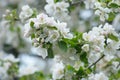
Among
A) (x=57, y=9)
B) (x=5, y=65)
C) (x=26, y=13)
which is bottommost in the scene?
(x=57, y=9)

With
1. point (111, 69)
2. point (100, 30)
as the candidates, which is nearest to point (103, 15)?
point (100, 30)

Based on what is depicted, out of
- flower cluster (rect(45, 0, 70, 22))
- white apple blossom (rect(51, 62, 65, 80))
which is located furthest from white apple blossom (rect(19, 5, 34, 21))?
white apple blossom (rect(51, 62, 65, 80))

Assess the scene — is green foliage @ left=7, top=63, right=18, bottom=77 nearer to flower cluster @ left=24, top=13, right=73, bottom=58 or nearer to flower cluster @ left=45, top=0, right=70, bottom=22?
flower cluster @ left=45, top=0, right=70, bottom=22

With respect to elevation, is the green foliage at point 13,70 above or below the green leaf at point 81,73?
above

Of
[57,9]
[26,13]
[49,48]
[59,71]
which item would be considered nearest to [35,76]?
[26,13]

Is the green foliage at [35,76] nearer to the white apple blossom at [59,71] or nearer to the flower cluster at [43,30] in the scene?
the white apple blossom at [59,71]

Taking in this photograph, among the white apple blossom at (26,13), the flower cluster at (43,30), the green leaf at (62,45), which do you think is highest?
the white apple blossom at (26,13)

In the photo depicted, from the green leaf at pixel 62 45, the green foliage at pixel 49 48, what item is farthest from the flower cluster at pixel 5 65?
the green leaf at pixel 62 45

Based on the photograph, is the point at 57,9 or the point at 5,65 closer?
the point at 57,9

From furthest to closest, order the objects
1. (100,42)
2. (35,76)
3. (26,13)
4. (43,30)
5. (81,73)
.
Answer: (35,76)
(26,13)
(81,73)
(100,42)
(43,30)

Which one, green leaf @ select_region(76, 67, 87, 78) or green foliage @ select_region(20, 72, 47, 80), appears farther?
green foliage @ select_region(20, 72, 47, 80)

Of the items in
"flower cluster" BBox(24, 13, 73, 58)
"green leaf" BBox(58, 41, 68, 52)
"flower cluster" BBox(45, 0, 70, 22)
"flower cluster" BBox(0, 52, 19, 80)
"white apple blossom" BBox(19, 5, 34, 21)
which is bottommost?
"green leaf" BBox(58, 41, 68, 52)

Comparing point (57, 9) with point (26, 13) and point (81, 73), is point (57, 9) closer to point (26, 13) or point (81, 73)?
point (26, 13)
